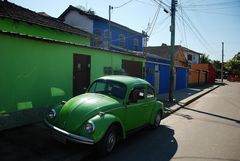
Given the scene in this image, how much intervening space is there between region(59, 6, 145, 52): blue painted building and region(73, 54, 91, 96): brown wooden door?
35.9 ft

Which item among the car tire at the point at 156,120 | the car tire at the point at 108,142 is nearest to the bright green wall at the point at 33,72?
the car tire at the point at 108,142

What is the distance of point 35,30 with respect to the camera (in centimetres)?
1258

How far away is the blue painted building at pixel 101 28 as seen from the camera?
23344mm

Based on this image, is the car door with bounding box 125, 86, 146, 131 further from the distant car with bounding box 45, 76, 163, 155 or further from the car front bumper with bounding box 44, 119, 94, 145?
the car front bumper with bounding box 44, 119, 94, 145

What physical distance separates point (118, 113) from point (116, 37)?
20.2 m

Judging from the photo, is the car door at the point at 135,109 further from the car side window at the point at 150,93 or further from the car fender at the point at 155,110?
the car fender at the point at 155,110

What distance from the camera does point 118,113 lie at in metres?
6.10

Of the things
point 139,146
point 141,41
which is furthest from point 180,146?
point 141,41

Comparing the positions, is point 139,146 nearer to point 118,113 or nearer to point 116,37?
point 118,113

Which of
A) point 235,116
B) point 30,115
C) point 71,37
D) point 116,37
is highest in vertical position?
point 116,37

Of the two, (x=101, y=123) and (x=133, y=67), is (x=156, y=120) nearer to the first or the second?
(x=101, y=123)

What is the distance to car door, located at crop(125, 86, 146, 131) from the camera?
258 inches

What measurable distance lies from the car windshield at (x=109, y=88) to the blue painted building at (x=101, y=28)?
1407 centimetres

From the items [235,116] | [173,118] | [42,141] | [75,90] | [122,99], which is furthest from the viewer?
[235,116]
